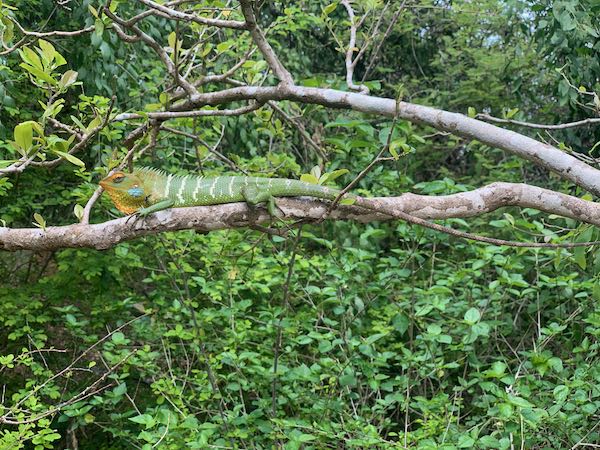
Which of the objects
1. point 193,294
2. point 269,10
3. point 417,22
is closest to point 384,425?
point 193,294

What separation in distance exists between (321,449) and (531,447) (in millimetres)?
1026

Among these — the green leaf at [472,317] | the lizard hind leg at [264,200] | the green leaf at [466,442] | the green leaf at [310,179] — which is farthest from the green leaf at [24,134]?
the green leaf at [472,317]

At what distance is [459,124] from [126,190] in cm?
127

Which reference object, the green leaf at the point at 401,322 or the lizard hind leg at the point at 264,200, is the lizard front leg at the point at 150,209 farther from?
the green leaf at the point at 401,322

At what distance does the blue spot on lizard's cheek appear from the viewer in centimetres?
285

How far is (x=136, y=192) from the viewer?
2.85 metres

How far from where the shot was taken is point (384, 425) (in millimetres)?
3771

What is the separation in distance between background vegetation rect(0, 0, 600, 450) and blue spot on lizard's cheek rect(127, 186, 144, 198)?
16 cm

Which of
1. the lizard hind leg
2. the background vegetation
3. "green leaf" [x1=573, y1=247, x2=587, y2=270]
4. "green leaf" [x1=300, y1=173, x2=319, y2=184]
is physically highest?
"green leaf" [x1=300, y1=173, x2=319, y2=184]

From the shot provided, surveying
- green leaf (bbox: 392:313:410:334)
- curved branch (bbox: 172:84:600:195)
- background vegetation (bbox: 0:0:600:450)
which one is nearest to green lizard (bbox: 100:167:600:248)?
background vegetation (bbox: 0:0:600:450)

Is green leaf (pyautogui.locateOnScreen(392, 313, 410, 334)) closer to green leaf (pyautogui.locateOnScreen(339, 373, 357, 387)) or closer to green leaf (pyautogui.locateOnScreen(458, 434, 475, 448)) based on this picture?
green leaf (pyautogui.locateOnScreen(339, 373, 357, 387))

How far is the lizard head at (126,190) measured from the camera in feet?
9.37

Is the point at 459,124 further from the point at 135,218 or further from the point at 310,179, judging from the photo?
the point at 135,218

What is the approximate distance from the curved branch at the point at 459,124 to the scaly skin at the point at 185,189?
1.16ft
